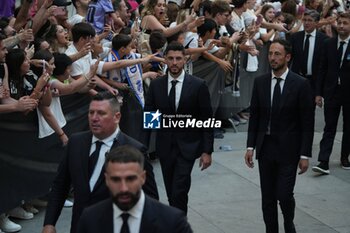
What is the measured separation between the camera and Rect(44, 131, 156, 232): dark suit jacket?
19.7ft

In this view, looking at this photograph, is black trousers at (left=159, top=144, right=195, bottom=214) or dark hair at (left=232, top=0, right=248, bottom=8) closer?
black trousers at (left=159, top=144, right=195, bottom=214)

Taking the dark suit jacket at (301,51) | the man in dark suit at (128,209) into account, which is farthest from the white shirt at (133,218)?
the dark suit jacket at (301,51)

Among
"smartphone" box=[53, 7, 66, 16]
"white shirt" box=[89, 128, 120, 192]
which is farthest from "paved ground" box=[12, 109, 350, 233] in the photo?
"white shirt" box=[89, 128, 120, 192]

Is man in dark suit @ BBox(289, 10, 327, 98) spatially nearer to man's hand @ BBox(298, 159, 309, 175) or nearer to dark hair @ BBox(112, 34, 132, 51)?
dark hair @ BBox(112, 34, 132, 51)

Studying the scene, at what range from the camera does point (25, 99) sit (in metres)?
8.34

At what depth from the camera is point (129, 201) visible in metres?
4.56

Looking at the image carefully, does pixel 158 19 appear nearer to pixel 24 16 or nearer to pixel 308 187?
pixel 24 16

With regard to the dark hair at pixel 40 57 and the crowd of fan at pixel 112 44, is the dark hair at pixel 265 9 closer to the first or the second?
the crowd of fan at pixel 112 44

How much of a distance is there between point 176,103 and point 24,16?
3030 millimetres

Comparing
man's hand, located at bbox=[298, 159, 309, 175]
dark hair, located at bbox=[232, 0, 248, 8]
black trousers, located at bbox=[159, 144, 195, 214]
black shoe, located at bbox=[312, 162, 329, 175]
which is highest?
dark hair, located at bbox=[232, 0, 248, 8]

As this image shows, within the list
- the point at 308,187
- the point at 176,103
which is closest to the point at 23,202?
the point at 176,103

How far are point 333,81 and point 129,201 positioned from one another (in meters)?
7.52

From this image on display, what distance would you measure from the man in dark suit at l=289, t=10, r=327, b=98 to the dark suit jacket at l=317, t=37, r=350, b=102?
28.1 inches

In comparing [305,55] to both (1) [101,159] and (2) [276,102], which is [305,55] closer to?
(2) [276,102]
